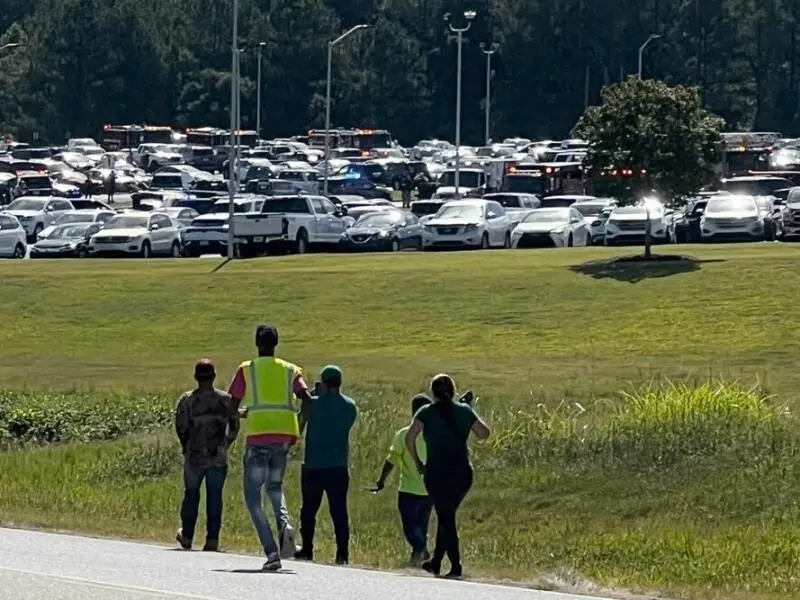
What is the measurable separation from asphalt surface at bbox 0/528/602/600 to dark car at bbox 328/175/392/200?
227 feet

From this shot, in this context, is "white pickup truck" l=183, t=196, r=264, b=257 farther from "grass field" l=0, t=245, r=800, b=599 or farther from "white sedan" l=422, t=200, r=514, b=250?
"white sedan" l=422, t=200, r=514, b=250

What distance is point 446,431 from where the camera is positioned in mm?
14547

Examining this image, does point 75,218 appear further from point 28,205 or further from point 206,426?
point 206,426

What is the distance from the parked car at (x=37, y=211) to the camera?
62812mm

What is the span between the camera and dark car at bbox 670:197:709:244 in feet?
172

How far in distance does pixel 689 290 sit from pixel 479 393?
446 inches

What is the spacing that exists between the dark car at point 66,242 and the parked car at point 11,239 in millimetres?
397

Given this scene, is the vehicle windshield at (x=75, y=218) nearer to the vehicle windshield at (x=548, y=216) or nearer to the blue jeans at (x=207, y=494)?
the vehicle windshield at (x=548, y=216)

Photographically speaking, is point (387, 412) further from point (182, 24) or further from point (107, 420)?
point (182, 24)

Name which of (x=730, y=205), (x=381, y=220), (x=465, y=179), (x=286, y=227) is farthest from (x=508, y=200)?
(x=465, y=179)

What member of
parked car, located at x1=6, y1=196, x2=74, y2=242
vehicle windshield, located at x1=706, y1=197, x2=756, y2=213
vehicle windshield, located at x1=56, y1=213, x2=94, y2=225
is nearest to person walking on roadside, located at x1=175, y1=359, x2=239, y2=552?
vehicle windshield, located at x1=706, y1=197, x2=756, y2=213

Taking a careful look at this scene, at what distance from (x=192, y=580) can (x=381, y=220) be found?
41.5 m

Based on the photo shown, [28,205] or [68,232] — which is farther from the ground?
[28,205]

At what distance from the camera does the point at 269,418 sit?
50.6 feet
